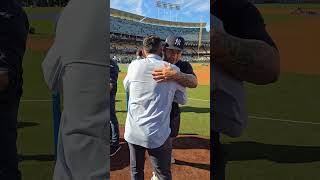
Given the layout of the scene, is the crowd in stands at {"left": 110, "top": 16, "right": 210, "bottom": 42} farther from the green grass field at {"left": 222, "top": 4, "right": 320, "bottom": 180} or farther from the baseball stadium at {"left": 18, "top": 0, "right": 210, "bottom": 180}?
the green grass field at {"left": 222, "top": 4, "right": 320, "bottom": 180}

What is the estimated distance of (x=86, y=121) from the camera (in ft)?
6.45

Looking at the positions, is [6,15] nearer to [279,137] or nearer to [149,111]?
[149,111]

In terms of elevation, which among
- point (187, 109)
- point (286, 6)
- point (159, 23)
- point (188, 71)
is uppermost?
point (286, 6)

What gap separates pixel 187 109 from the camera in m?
1.88

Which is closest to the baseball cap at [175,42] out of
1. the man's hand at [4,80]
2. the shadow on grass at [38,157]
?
the man's hand at [4,80]

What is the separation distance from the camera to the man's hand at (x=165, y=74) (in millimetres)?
1869

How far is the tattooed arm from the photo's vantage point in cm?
197

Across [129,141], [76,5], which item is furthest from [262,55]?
[76,5]

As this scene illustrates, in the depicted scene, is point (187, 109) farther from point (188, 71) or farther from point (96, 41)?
point (96, 41)

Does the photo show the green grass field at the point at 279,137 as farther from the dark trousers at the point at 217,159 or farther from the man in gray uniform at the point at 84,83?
the man in gray uniform at the point at 84,83

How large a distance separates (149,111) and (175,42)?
0.28 m

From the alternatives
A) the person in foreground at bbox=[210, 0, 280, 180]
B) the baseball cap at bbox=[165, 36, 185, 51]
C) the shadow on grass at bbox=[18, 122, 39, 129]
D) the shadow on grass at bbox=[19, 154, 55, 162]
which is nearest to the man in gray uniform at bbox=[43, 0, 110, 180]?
the baseball cap at bbox=[165, 36, 185, 51]

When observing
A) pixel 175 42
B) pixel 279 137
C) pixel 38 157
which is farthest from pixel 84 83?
pixel 279 137

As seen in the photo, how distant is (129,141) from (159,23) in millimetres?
461
